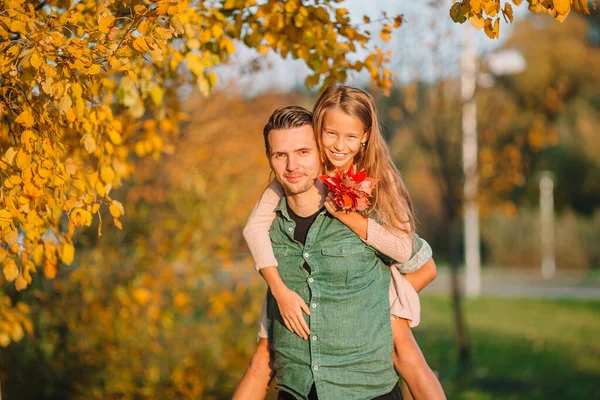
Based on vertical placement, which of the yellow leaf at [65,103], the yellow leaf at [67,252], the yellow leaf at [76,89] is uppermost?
the yellow leaf at [76,89]

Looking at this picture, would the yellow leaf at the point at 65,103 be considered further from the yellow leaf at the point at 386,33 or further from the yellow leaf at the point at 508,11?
the yellow leaf at the point at 386,33

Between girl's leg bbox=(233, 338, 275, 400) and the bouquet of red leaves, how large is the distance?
2.26 feet

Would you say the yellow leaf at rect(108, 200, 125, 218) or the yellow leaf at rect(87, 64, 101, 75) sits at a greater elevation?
the yellow leaf at rect(87, 64, 101, 75)

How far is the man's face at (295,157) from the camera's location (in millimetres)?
2871

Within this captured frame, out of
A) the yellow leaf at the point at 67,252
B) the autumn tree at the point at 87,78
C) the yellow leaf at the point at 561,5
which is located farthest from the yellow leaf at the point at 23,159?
the yellow leaf at the point at 561,5

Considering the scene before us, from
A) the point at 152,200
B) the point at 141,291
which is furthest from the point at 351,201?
the point at 152,200

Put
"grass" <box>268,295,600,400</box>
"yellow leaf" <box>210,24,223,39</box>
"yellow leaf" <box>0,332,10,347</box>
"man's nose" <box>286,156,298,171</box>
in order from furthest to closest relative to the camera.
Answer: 1. "grass" <box>268,295,600,400</box>
2. "yellow leaf" <box>0,332,10,347</box>
3. "yellow leaf" <box>210,24,223,39</box>
4. "man's nose" <box>286,156,298,171</box>

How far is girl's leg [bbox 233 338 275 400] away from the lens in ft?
10.1

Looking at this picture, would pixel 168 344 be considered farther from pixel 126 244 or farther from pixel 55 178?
pixel 55 178

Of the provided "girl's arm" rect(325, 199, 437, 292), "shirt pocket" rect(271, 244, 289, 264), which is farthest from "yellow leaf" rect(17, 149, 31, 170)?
"girl's arm" rect(325, 199, 437, 292)

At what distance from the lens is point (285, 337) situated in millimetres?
2877

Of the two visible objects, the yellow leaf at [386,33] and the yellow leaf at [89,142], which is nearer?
the yellow leaf at [89,142]

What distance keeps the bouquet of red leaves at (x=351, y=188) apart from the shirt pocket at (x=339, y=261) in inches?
6.1

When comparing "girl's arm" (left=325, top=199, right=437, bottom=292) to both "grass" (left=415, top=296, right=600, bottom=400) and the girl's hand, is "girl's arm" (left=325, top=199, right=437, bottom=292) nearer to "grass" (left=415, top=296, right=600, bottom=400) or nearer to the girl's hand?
the girl's hand
